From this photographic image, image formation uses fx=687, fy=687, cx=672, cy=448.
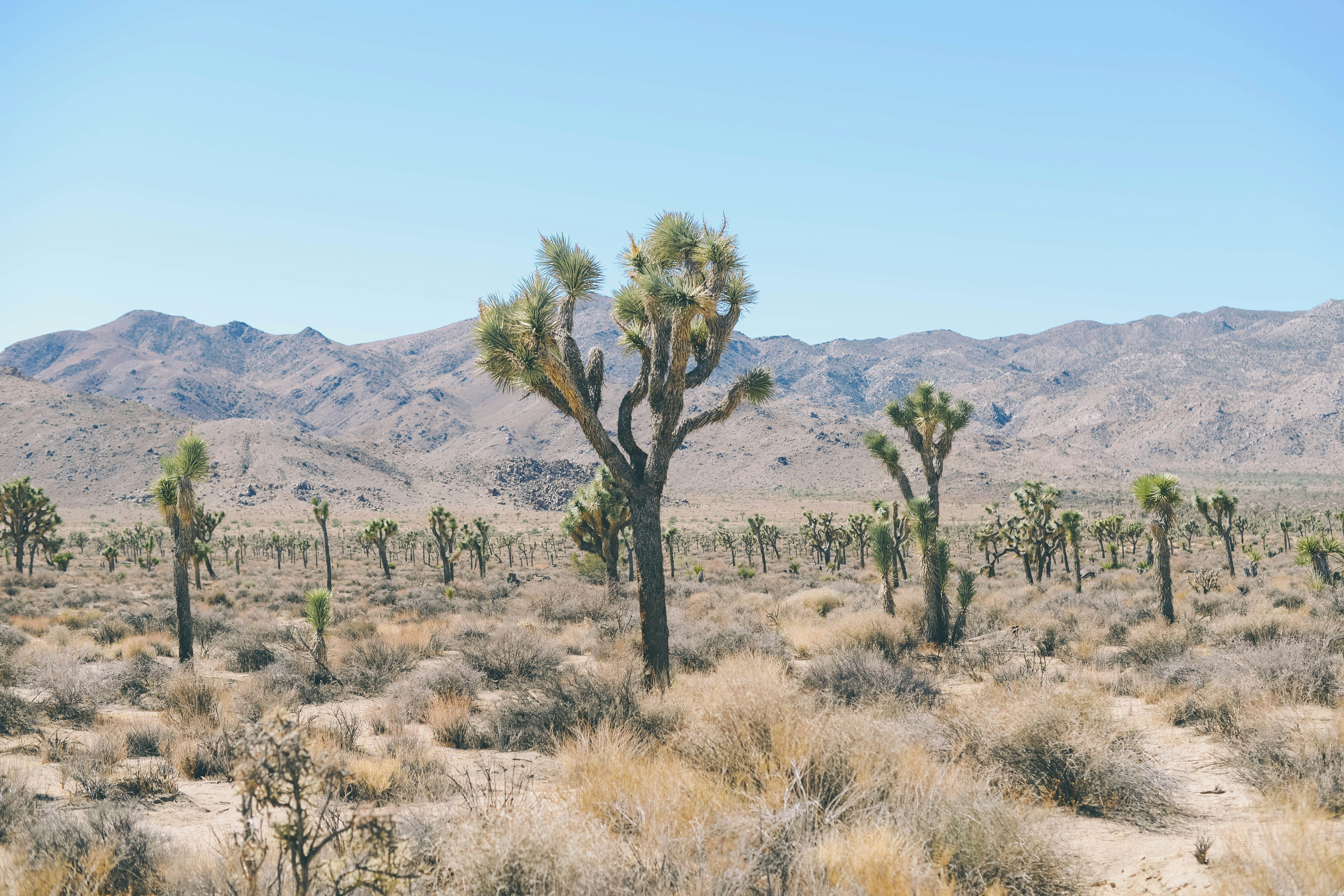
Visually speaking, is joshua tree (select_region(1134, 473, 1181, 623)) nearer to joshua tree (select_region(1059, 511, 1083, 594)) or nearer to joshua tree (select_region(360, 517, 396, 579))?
joshua tree (select_region(1059, 511, 1083, 594))

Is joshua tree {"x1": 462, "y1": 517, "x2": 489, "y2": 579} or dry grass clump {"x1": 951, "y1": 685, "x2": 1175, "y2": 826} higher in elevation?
dry grass clump {"x1": 951, "y1": 685, "x2": 1175, "y2": 826}

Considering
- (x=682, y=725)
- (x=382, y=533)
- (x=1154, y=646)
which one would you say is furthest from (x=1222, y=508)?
(x=382, y=533)

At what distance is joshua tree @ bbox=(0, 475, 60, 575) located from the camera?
39.1 m

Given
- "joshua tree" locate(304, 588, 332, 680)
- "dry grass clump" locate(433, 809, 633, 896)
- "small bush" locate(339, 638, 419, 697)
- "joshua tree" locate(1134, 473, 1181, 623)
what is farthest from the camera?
"joshua tree" locate(1134, 473, 1181, 623)

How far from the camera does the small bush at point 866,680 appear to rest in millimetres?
9688

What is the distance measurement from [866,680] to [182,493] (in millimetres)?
16879

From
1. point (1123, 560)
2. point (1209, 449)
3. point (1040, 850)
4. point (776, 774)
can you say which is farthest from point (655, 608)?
point (1209, 449)

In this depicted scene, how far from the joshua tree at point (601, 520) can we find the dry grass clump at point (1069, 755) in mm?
20793

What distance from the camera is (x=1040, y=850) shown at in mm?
4949

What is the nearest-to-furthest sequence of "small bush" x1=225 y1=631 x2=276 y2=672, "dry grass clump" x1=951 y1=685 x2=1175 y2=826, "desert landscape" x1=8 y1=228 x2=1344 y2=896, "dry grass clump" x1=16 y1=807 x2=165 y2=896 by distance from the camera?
"desert landscape" x1=8 y1=228 x2=1344 y2=896 < "dry grass clump" x1=16 y1=807 x2=165 y2=896 < "dry grass clump" x1=951 y1=685 x2=1175 y2=826 < "small bush" x1=225 y1=631 x2=276 y2=672

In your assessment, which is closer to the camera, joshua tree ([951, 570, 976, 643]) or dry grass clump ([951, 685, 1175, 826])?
dry grass clump ([951, 685, 1175, 826])

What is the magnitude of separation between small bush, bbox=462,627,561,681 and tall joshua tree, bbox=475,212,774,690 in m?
2.72

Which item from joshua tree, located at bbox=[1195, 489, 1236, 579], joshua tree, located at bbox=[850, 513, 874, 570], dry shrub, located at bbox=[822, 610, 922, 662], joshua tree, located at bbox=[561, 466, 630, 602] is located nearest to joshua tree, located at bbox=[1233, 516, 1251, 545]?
joshua tree, located at bbox=[1195, 489, 1236, 579]

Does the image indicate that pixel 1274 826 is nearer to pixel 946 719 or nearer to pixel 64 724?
pixel 946 719
